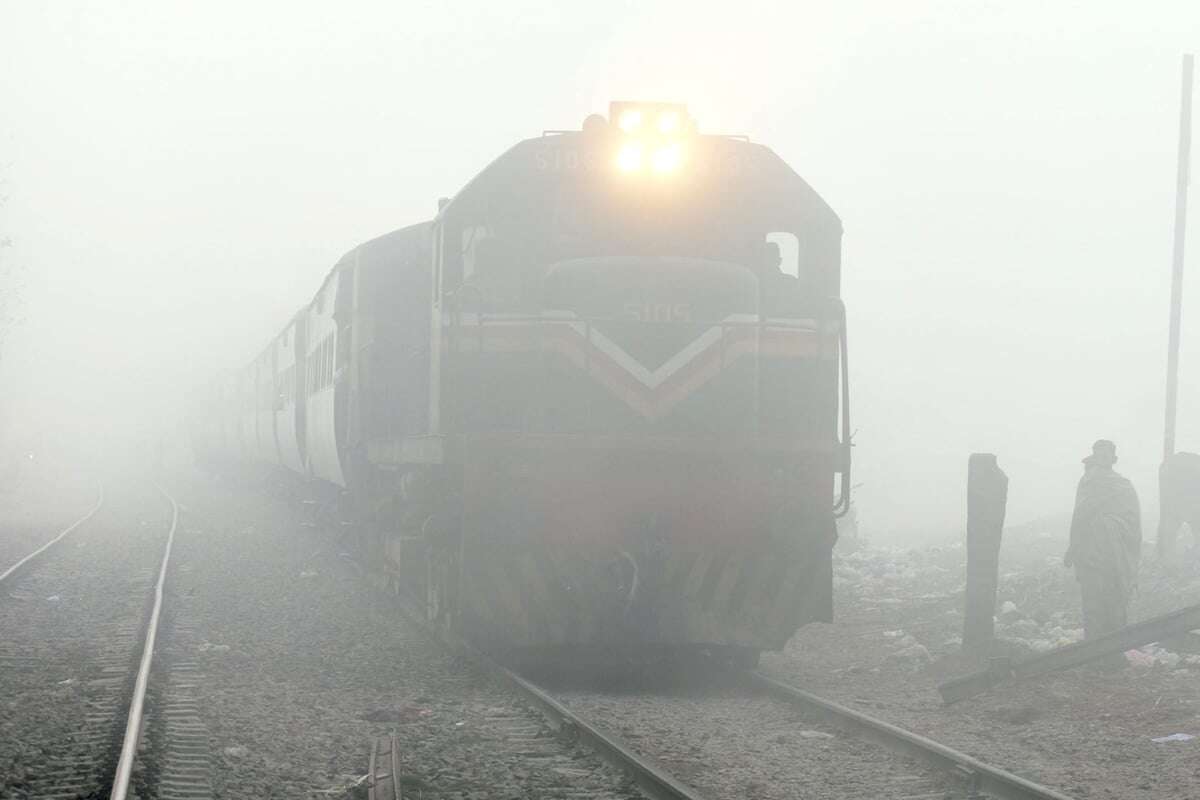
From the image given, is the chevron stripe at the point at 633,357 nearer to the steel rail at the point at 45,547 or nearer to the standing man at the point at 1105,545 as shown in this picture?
the standing man at the point at 1105,545

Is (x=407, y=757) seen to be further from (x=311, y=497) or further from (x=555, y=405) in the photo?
(x=311, y=497)

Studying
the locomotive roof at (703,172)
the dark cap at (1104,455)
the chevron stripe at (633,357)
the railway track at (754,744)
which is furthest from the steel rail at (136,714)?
the dark cap at (1104,455)

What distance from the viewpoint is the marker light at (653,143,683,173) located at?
9195 millimetres

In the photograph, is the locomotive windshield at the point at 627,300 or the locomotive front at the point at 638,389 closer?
the locomotive front at the point at 638,389

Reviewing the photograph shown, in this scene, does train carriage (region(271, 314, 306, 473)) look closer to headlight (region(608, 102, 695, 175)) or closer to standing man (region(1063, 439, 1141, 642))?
headlight (region(608, 102, 695, 175))

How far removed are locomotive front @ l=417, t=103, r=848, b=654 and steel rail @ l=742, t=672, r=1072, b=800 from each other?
0.93m

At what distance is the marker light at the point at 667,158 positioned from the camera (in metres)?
9.20

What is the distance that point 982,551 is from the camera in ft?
33.3

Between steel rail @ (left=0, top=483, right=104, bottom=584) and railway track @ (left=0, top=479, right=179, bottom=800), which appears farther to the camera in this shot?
steel rail @ (left=0, top=483, right=104, bottom=584)

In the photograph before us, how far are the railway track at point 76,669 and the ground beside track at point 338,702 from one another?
38cm

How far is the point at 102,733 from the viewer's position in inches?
280

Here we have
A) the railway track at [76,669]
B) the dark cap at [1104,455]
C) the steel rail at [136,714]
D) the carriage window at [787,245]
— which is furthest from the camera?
the dark cap at [1104,455]

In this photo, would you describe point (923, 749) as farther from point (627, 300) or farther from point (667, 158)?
point (667, 158)

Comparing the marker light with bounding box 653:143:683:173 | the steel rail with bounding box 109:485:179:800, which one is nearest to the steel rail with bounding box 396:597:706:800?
the steel rail with bounding box 109:485:179:800
